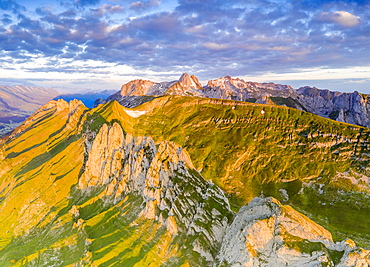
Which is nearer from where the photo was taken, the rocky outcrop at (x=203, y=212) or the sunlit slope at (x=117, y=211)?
the rocky outcrop at (x=203, y=212)

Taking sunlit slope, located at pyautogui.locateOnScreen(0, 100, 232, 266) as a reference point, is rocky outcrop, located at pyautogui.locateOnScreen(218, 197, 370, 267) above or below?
above

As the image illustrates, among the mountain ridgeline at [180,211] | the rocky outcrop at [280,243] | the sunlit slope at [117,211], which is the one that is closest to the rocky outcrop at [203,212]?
the rocky outcrop at [280,243]

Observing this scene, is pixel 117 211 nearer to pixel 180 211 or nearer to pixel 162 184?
pixel 162 184

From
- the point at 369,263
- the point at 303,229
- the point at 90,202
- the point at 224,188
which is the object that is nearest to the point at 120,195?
the point at 90,202

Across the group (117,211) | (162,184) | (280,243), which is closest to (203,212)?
(162,184)

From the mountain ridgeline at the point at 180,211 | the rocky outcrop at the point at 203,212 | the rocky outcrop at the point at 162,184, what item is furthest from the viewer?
the rocky outcrop at the point at 162,184

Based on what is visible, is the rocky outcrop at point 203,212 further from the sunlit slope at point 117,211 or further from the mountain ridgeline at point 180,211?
the sunlit slope at point 117,211

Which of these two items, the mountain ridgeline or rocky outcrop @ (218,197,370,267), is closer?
rocky outcrop @ (218,197,370,267)

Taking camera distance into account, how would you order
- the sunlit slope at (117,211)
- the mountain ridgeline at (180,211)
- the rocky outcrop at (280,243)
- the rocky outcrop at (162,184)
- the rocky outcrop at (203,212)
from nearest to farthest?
the rocky outcrop at (280,243) < the rocky outcrop at (203,212) < the mountain ridgeline at (180,211) < the rocky outcrop at (162,184) < the sunlit slope at (117,211)

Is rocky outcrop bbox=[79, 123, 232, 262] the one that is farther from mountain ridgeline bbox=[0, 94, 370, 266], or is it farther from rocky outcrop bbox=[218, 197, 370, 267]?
rocky outcrop bbox=[218, 197, 370, 267]

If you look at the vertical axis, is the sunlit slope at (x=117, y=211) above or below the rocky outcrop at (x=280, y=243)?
below

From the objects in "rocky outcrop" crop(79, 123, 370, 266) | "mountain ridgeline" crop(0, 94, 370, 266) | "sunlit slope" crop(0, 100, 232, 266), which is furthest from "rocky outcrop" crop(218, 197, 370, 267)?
"sunlit slope" crop(0, 100, 232, 266)

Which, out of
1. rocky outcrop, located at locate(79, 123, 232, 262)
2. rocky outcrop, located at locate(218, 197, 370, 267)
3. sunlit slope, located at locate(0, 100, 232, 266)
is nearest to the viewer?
rocky outcrop, located at locate(218, 197, 370, 267)
